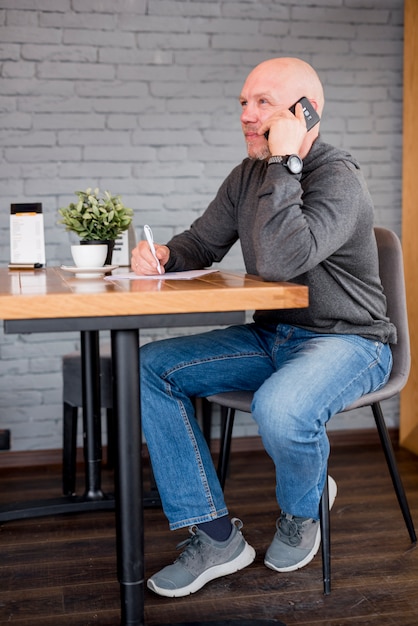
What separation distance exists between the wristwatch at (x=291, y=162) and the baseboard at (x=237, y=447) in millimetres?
1782

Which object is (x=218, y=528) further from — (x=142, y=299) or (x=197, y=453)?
(x=142, y=299)

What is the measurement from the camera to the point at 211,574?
1.96 metres

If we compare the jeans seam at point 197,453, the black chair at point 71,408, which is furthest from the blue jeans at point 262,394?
the black chair at point 71,408

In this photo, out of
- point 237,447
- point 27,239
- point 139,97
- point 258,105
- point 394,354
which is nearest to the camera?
point 258,105

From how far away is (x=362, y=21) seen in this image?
10.9 feet

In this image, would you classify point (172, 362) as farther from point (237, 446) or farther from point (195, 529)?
point (237, 446)

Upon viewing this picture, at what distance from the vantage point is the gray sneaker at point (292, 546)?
2039 millimetres

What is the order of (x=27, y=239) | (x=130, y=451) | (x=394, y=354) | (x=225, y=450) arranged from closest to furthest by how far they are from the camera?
(x=130, y=451), (x=394, y=354), (x=225, y=450), (x=27, y=239)

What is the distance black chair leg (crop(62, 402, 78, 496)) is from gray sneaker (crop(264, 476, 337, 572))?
94cm

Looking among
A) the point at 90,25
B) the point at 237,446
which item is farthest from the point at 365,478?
the point at 90,25

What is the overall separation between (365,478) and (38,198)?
165 centimetres

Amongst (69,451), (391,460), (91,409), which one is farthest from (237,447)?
(391,460)

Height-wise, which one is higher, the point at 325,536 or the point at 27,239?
the point at 27,239

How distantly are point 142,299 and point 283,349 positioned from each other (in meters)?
0.73
